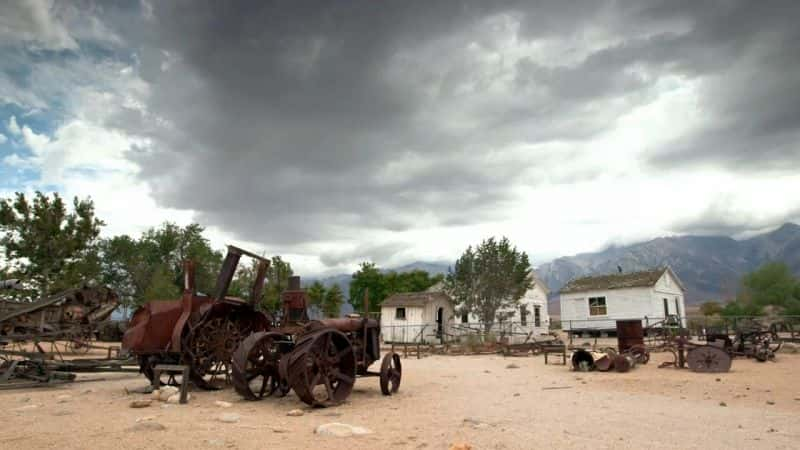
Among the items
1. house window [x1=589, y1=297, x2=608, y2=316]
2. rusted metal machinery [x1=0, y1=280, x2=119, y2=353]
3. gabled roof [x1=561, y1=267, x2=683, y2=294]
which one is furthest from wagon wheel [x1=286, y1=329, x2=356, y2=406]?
house window [x1=589, y1=297, x2=608, y2=316]

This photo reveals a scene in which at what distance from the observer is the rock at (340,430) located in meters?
7.22

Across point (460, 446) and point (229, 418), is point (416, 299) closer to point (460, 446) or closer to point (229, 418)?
point (229, 418)

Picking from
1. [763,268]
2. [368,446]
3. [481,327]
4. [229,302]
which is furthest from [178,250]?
[763,268]

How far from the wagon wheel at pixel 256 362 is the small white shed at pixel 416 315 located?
2689 centimetres

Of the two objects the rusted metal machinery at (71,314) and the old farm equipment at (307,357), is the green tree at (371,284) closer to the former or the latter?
the rusted metal machinery at (71,314)

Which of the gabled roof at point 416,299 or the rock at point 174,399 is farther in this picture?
the gabled roof at point 416,299

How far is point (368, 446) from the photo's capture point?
659 cm

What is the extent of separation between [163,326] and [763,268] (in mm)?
73317

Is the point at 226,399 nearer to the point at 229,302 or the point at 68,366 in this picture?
the point at 229,302

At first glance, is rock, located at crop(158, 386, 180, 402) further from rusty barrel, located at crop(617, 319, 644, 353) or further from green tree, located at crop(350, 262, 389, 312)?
green tree, located at crop(350, 262, 389, 312)

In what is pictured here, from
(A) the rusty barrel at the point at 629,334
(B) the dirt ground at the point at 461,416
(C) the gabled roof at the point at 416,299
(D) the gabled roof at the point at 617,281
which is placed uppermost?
(D) the gabled roof at the point at 617,281

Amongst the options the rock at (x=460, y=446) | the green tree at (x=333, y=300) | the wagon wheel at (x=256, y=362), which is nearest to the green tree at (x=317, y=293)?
the green tree at (x=333, y=300)

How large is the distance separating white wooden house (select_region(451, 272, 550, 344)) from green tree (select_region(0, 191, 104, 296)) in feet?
88.9

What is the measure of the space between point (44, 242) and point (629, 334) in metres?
35.8
